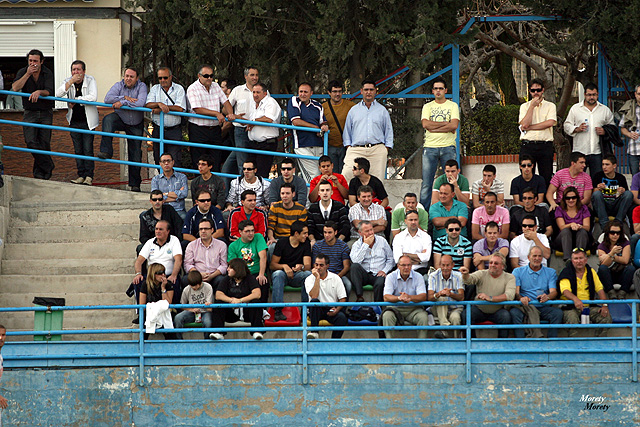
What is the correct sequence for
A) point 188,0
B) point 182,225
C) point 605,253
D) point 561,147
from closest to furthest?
point 605,253, point 182,225, point 188,0, point 561,147

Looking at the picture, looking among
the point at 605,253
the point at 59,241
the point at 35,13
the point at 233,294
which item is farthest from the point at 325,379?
the point at 35,13

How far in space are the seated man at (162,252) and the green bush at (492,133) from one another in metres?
10.2

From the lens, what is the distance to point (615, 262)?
11766mm

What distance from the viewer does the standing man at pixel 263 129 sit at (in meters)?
14.0

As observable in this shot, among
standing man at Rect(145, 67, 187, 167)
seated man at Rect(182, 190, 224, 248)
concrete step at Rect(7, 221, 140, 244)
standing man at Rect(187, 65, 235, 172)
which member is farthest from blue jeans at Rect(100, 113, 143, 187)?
seated man at Rect(182, 190, 224, 248)

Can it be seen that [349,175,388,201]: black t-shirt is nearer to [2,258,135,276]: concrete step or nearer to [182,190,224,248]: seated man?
[182,190,224,248]: seated man

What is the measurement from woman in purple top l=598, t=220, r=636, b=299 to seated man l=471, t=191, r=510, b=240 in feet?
4.19

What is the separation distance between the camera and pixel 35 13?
16.5m

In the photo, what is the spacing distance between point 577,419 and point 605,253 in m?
2.17

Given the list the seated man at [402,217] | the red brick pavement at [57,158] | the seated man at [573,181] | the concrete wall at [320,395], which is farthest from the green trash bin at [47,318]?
the seated man at [573,181]

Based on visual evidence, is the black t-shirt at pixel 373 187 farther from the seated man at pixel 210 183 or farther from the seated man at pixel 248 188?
the seated man at pixel 210 183

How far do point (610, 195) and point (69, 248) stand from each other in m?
7.67

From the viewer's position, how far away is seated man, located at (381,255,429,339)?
36.8ft

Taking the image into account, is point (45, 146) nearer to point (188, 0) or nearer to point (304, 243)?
point (188, 0)
